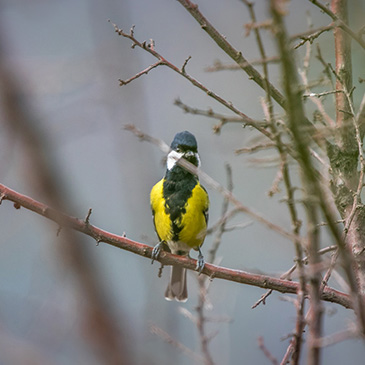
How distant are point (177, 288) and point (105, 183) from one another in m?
1.56

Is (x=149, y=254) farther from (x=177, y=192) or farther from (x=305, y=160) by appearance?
(x=305, y=160)

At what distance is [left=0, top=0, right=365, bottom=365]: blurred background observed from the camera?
2.01m

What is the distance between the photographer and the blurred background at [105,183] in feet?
6.59

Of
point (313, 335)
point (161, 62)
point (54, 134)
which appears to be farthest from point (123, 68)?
point (313, 335)

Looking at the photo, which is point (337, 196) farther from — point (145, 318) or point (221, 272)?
point (145, 318)

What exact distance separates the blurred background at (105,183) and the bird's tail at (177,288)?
0.25 m

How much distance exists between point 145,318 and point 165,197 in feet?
6.11

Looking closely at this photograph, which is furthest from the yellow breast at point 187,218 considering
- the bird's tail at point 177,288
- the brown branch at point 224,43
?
the brown branch at point 224,43

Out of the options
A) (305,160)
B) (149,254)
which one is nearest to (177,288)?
(149,254)

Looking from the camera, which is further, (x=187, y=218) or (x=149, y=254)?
(x=187, y=218)

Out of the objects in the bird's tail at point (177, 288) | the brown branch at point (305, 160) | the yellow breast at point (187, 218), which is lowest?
the brown branch at point (305, 160)

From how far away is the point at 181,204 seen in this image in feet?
14.6

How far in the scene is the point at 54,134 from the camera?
3.29 meters

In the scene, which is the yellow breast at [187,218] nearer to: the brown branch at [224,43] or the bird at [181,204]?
the bird at [181,204]
